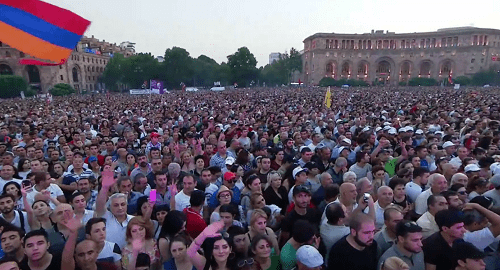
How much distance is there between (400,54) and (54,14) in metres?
86.8

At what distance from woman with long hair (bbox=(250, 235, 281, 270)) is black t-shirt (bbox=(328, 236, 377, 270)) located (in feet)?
1.96

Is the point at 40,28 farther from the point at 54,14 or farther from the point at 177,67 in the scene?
the point at 177,67

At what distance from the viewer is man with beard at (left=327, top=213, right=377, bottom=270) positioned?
Answer: 9.63 feet

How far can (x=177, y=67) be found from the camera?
67.4 m

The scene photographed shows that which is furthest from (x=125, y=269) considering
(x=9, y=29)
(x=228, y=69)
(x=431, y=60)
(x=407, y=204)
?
(x=431, y=60)

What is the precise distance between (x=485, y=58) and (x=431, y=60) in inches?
423

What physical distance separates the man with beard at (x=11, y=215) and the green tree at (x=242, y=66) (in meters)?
72.0

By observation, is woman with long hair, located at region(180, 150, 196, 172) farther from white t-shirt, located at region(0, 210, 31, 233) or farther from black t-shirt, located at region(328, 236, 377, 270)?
black t-shirt, located at region(328, 236, 377, 270)

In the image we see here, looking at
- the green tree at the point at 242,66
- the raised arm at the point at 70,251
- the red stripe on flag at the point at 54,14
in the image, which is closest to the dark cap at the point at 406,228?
the raised arm at the point at 70,251

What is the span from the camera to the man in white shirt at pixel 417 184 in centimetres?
467

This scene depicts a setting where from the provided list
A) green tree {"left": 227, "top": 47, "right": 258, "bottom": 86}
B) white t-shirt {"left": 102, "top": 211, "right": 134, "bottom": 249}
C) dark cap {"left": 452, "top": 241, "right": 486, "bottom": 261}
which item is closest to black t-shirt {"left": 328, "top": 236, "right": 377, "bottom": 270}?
dark cap {"left": 452, "top": 241, "right": 486, "bottom": 261}

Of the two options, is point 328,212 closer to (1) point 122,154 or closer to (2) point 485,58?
(1) point 122,154

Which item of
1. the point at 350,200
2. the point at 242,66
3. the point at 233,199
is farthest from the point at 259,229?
the point at 242,66

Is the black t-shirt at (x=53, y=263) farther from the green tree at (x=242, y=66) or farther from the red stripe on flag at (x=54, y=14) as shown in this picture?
the green tree at (x=242, y=66)
